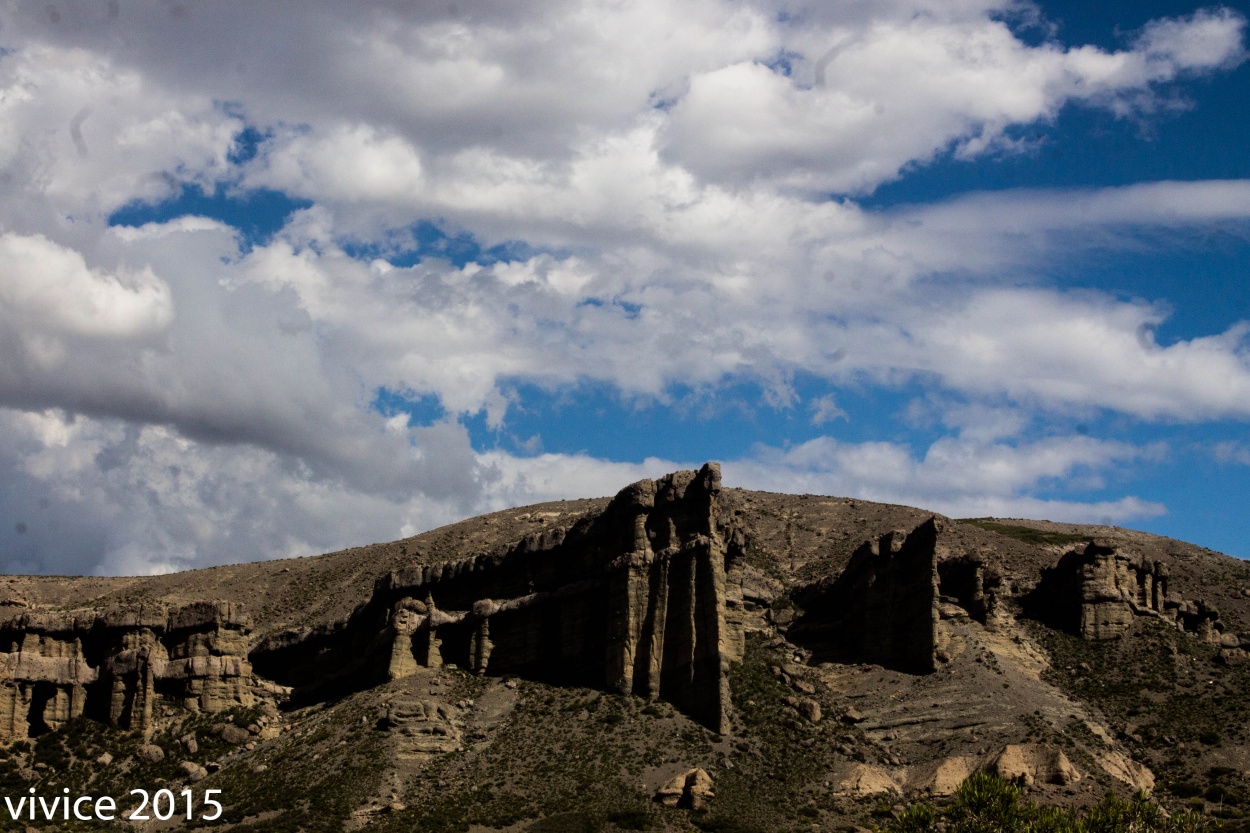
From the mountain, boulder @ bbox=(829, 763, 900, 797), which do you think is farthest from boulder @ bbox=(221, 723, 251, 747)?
boulder @ bbox=(829, 763, 900, 797)

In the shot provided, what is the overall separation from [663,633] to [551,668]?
8.61m

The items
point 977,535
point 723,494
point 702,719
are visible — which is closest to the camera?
point 702,719

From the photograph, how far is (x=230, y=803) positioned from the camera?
8681 cm

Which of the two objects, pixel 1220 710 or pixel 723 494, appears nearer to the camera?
pixel 1220 710

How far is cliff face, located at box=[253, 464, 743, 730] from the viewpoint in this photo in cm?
9225

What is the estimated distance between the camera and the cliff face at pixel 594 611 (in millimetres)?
92250

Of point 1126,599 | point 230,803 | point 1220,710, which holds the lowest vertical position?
point 230,803

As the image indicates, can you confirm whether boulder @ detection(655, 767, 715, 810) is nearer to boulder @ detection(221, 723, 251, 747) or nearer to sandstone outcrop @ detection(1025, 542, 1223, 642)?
boulder @ detection(221, 723, 251, 747)

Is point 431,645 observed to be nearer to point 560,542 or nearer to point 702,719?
point 560,542

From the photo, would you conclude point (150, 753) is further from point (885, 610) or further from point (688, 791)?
point (885, 610)

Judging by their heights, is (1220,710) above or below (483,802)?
above

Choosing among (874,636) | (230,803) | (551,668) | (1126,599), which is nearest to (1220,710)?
(1126,599)

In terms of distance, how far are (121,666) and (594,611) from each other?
31.5 metres

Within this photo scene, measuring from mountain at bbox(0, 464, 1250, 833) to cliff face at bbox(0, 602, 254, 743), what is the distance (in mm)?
150
